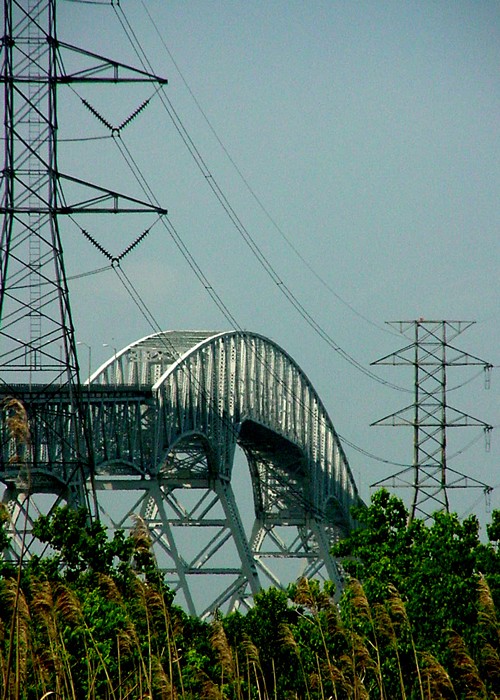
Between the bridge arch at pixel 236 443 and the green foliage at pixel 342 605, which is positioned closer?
the green foliage at pixel 342 605

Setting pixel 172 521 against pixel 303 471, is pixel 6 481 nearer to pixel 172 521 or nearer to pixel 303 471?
pixel 172 521

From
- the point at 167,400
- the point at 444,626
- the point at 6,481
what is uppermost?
the point at 167,400

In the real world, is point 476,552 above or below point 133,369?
below

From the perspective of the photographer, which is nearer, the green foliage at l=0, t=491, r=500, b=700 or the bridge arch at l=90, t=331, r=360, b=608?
the green foliage at l=0, t=491, r=500, b=700

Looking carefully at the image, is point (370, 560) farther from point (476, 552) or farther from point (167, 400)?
point (167, 400)

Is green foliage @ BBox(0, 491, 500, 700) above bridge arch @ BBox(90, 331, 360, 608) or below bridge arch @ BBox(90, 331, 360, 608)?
below

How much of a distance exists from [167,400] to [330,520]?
44066mm

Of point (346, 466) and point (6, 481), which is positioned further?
point (346, 466)

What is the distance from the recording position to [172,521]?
96625 millimetres

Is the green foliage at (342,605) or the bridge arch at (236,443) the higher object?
the bridge arch at (236,443)

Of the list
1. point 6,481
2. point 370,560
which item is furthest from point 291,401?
point 370,560

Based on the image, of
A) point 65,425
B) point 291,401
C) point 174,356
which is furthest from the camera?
point 291,401

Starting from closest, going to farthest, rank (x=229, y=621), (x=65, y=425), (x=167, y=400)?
(x=229, y=621), (x=65, y=425), (x=167, y=400)

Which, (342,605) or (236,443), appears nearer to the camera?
(342,605)
